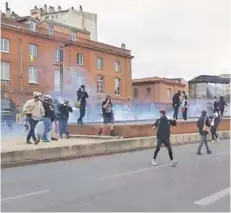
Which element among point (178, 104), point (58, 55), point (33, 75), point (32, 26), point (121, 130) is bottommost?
point (121, 130)

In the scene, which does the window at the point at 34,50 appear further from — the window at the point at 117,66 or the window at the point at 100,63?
the window at the point at 117,66

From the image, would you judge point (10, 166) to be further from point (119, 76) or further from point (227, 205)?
point (119, 76)

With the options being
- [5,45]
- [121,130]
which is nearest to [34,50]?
[5,45]

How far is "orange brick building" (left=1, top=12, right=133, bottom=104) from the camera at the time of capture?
53.3 m

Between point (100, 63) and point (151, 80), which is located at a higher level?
point (100, 63)

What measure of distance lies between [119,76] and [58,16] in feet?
49.5

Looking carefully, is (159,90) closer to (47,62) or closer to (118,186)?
(47,62)

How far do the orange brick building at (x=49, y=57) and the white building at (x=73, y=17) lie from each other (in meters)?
7.15

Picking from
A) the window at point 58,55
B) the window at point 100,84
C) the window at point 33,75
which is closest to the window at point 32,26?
the window at point 58,55

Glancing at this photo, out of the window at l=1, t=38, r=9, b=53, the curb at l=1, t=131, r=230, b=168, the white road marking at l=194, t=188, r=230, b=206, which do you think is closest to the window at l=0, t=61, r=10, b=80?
the window at l=1, t=38, r=9, b=53

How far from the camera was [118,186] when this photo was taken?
9.80 m

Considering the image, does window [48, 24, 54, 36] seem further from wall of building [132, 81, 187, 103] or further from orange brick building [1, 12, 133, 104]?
wall of building [132, 81, 187, 103]

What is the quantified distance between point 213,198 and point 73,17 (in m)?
69.5

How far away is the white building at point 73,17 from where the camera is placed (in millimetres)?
75000
